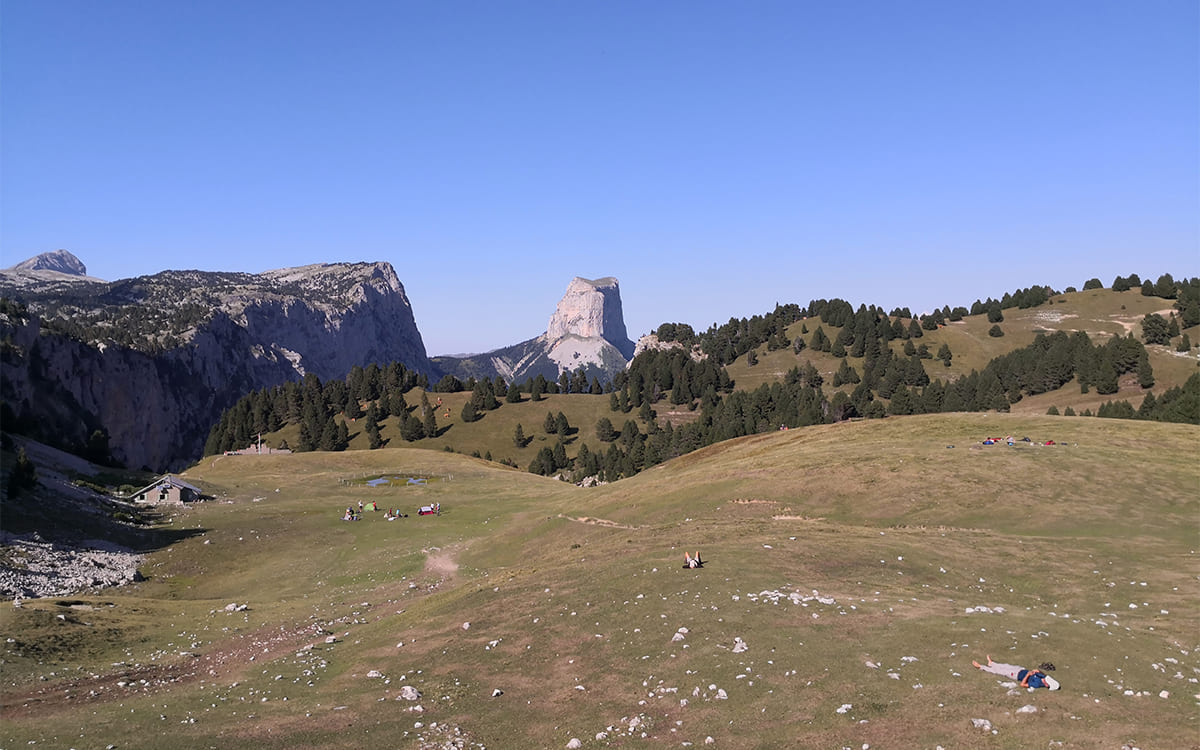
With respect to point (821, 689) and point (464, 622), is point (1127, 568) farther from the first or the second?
point (464, 622)

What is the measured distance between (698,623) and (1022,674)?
1044cm

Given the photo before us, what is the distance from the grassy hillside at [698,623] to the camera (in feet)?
63.0

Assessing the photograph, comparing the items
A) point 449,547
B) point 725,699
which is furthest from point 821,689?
point 449,547

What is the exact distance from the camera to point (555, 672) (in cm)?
2406

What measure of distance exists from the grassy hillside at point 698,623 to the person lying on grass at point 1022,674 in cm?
55

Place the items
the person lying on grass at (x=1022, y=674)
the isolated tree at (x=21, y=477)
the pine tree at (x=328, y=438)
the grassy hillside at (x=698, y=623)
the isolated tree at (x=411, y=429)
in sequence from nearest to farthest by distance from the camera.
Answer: the person lying on grass at (x=1022, y=674) < the grassy hillside at (x=698, y=623) < the isolated tree at (x=21, y=477) < the pine tree at (x=328, y=438) < the isolated tree at (x=411, y=429)

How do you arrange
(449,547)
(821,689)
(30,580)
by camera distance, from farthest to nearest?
(449,547) < (30,580) < (821,689)

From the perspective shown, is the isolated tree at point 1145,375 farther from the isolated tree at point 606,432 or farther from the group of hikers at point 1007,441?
the isolated tree at point 606,432

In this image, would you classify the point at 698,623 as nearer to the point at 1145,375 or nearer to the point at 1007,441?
the point at 1007,441

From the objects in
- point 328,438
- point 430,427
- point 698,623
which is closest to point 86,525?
point 698,623

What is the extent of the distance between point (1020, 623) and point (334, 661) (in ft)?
83.1

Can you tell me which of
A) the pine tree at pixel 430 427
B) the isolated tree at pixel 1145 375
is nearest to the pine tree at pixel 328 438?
the pine tree at pixel 430 427

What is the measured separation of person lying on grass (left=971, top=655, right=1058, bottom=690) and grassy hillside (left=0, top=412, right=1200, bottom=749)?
1.80ft

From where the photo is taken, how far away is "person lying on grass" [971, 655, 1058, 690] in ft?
62.1
